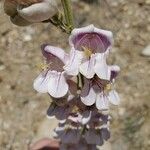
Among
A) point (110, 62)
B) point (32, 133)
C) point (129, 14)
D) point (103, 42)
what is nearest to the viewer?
point (103, 42)

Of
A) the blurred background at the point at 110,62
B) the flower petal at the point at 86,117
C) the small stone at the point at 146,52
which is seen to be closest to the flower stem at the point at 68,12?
the flower petal at the point at 86,117

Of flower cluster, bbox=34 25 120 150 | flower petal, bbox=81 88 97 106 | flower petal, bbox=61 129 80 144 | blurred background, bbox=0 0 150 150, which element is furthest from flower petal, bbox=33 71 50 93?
blurred background, bbox=0 0 150 150

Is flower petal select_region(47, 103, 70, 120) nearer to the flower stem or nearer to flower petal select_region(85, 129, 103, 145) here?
flower petal select_region(85, 129, 103, 145)

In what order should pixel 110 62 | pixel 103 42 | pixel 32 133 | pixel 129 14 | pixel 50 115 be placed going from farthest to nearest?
pixel 129 14
pixel 110 62
pixel 32 133
pixel 50 115
pixel 103 42

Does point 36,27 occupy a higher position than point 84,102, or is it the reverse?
point 84,102

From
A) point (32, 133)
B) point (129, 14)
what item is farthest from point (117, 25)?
point (32, 133)

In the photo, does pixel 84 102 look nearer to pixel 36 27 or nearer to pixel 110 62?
pixel 110 62
